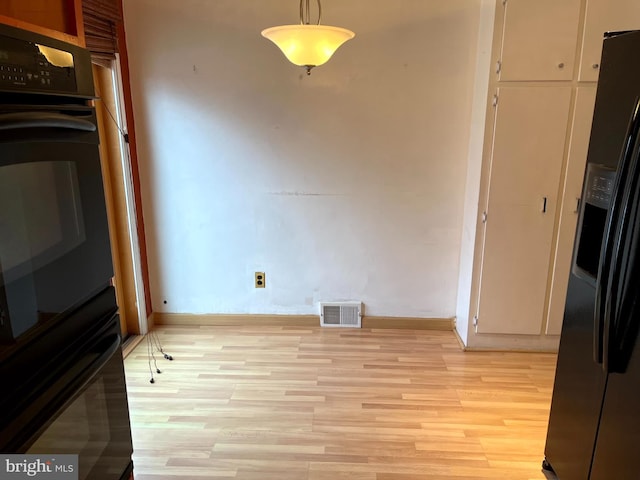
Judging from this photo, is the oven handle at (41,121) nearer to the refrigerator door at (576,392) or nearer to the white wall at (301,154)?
the refrigerator door at (576,392)

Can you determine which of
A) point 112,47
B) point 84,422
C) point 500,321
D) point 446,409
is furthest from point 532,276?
point 112,47

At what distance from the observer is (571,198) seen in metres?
2.93

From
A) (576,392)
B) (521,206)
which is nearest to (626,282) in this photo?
(576,392)

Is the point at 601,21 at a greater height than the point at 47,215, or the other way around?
the point at 601,21

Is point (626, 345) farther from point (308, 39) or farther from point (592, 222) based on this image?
point (308, 39)

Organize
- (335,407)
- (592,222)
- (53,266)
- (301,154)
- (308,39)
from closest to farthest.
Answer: (53,266) < (592,222) < (308,39) < (335,407) < (301,154)

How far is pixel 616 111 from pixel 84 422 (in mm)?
1975

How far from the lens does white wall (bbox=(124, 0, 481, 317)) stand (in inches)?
121

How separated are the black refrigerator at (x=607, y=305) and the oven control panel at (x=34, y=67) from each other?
162 cm

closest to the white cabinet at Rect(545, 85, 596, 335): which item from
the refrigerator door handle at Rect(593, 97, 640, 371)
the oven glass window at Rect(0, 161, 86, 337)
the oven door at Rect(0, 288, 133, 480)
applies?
the refrigerator door handle at Rect(593, 97, 640, 371)

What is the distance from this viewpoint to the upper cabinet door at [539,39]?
8.78 ft

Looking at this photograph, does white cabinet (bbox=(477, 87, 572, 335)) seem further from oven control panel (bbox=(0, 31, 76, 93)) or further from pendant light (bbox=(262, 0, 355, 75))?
oven control panel (bbox=(0, 31, 76, 93))

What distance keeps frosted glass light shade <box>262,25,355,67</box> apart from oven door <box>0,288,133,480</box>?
1209 millimetres

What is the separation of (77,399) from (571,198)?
2863 mm
